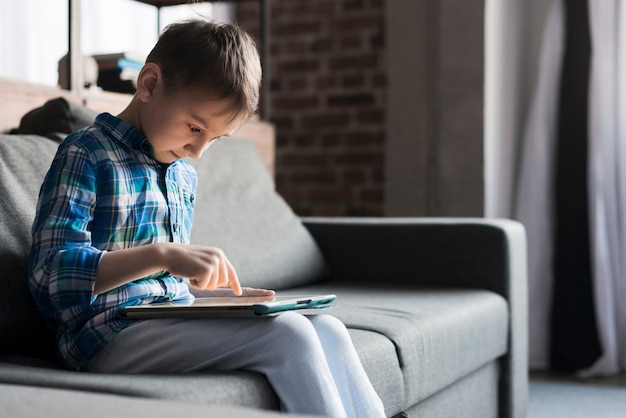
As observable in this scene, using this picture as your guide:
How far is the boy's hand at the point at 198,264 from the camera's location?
114 cm

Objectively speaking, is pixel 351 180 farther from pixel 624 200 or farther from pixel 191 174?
pixel 191 174

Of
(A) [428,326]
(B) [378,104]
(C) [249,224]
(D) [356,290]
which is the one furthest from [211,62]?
(B) [378,104]

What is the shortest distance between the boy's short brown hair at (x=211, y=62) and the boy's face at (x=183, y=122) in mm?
15

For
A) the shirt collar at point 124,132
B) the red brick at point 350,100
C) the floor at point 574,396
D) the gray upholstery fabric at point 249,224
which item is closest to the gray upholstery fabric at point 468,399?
the floor at point 574,396

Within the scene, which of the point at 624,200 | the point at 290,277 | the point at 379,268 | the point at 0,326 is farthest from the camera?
the point at 624,200

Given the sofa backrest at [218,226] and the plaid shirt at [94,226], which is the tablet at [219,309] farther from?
the sofa backrest at [218,226]

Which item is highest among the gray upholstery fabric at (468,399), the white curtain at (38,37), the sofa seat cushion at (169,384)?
the white curtain at (38,37)

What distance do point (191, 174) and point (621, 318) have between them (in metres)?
2.15

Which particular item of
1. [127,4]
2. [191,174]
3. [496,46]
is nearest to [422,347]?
[191,174]

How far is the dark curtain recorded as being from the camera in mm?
3154

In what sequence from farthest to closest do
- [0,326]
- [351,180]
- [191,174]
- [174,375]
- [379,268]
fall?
1. [351,180]
2. [379,268]
3. [191,174]
4. [0,326]
5. [174,375]

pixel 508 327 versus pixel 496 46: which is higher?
pixel 496 46

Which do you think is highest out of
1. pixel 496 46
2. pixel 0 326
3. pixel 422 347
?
pixel 496 46

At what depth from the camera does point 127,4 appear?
8.65ft
